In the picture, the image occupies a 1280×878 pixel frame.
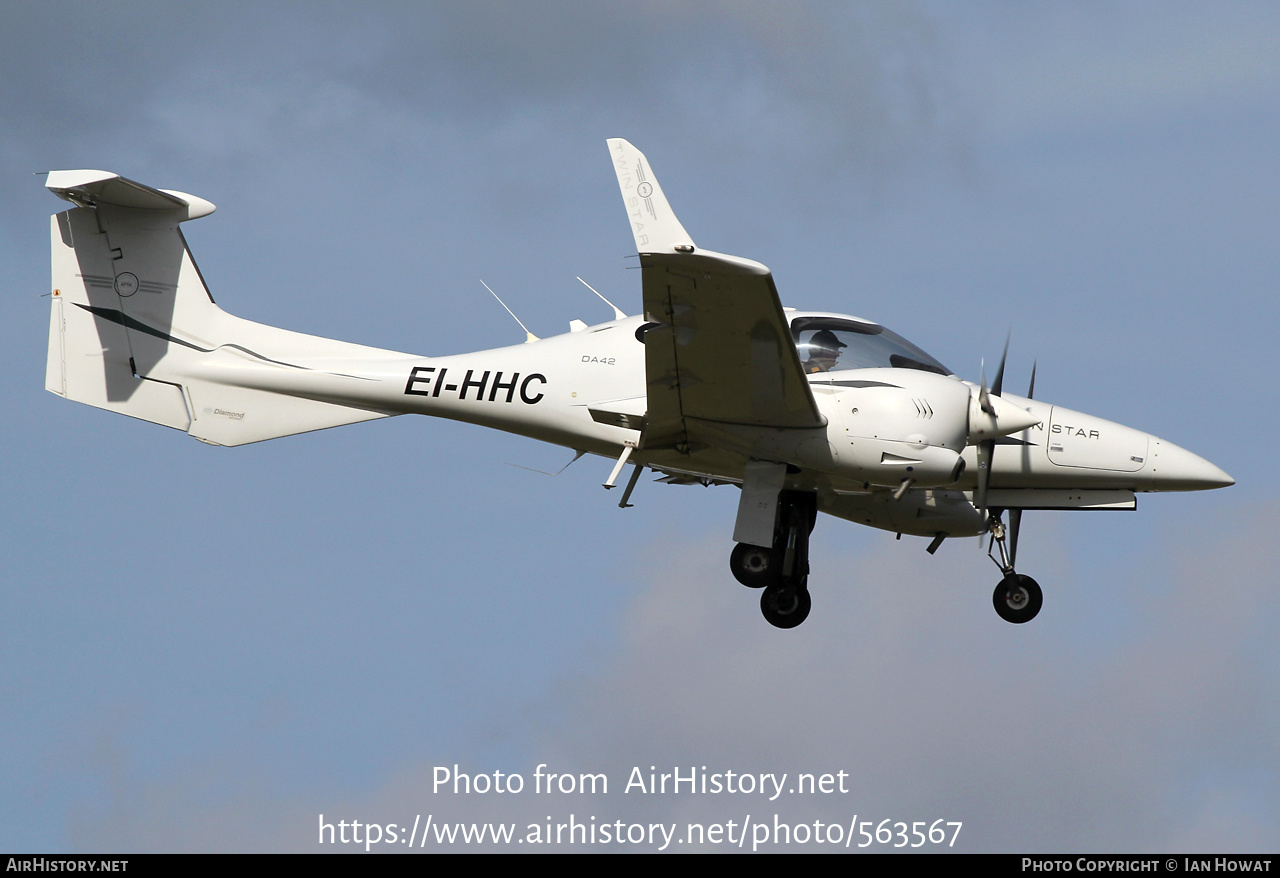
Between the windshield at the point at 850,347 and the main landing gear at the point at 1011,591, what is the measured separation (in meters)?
2.68

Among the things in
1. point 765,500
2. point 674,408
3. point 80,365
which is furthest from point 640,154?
point 80,365

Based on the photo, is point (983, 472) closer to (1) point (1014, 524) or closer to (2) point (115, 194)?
(1) point (1014, 524)

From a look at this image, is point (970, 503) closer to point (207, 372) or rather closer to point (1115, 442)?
point (1115, 442)

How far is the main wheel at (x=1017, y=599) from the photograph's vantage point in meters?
21.6

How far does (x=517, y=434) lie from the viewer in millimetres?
21562

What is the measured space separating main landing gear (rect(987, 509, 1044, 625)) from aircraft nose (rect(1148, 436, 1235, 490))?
2106 mm

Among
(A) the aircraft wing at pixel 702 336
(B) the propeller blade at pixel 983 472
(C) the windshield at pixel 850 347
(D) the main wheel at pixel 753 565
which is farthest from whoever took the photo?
(B) the propeller blade at pixel 983 472

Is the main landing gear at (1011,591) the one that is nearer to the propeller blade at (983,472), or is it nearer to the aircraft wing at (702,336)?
the propeller blade at (983,472)

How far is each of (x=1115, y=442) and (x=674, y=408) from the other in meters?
6.14

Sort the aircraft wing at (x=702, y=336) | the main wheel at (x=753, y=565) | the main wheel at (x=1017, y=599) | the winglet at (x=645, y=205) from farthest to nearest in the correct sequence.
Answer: the main wheel at (x=1017, y=599)
the main wheel at (x=753, y=565)
the winglet at (x=645, y=205)
the aircraft wing at (x=702, y=336)

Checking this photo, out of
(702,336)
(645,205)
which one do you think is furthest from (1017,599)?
(645,205)

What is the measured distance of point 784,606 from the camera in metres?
21.1

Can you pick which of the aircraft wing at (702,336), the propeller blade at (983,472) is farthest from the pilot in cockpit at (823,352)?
the propeller blade at (983,472)

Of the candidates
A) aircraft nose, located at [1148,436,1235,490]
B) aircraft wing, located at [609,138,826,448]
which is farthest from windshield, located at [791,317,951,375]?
aircraft nose, located at [1148,436,1235,490]
